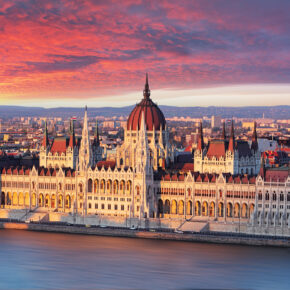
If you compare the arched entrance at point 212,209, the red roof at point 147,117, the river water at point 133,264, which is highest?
the red roof at point 147,117

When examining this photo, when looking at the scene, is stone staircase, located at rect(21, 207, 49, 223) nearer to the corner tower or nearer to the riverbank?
the riverbank

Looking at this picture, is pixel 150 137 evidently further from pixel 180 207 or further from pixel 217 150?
pixel 180 207

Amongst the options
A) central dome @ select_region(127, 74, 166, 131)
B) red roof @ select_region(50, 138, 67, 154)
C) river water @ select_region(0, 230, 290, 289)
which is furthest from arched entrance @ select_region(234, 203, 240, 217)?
red roof @ select_region(50, 138, 67, 154)

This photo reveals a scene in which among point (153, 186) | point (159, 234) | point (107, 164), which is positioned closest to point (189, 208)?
point (153, 186)

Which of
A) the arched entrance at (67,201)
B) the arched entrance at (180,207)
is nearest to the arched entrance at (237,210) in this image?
the arched entrance at (180,207)

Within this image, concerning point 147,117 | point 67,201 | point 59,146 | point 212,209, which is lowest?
point 212,209

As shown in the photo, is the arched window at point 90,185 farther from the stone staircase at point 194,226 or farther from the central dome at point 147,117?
the stone staircase at point 194,226
